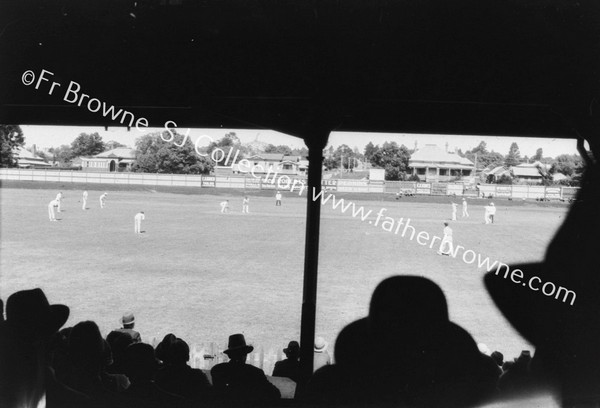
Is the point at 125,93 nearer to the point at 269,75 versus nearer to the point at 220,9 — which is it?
the point at 269,75

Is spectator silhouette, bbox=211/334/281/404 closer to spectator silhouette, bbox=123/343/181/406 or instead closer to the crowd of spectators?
the crowd of spectators

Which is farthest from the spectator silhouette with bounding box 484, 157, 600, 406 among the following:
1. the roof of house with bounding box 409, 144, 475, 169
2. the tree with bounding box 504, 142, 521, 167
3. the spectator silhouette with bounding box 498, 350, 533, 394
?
the tree with bounding box 504, 142, 521, 167

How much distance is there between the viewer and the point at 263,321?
10.1m

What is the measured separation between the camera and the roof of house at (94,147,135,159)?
50.4 m

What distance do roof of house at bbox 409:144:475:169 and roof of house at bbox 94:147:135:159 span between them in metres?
28.8

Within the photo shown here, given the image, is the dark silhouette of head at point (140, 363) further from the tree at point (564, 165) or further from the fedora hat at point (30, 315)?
the tree at point (564, 165)

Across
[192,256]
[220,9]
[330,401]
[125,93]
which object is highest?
[220,9]

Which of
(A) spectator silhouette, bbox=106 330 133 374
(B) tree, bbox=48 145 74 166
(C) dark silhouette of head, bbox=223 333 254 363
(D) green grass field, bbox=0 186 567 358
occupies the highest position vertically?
(B) tree, bbox=48 145 74 166

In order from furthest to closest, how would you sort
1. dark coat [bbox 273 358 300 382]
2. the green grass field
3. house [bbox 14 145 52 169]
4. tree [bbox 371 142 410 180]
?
tree [bbox 371 142 410 180]
house [bbox 14 145 52 169]
the green grass field
dark coat [bbox 273 358 300 382]

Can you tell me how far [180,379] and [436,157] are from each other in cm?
5481

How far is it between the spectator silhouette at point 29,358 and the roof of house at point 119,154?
2005 inches

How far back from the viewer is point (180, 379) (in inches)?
90.7

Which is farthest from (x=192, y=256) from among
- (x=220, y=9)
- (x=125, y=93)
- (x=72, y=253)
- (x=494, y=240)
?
(x=220, y=9)

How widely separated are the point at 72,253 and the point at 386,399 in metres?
18.4
